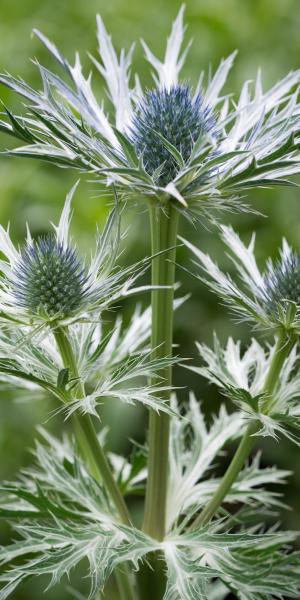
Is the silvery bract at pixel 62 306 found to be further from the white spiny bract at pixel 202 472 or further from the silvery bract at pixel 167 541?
the white spiny bract at pixel 202 472

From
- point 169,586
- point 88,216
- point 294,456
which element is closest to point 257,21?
point 88,216

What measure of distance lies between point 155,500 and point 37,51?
154 cm

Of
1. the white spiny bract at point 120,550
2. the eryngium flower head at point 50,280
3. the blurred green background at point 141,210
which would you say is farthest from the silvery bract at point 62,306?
the blurred green background at point 141,210

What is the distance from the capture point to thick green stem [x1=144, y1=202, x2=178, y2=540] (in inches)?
24.6

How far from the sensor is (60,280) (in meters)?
0.62

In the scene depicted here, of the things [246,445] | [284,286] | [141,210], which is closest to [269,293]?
[284,286]

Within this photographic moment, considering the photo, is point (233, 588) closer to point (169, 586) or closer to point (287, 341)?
point (169, 586)

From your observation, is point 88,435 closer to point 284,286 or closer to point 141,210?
point 284,286

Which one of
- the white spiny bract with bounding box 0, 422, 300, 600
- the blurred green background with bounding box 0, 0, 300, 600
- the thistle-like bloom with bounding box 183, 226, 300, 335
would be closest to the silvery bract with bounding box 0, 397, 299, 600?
the white spiny bract with bounding box 0, 422, 300, 600

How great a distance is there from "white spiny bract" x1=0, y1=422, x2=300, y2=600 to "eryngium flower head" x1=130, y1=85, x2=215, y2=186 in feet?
0.97

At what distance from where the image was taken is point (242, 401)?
63 centimetres

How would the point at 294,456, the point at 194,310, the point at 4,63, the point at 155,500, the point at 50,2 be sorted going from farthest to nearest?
1. the point at 50,2
2. the point at 4,63
3. the point at 194,310
4. the point at 294,456
5. the point at 155,500

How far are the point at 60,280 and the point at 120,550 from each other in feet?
0.74

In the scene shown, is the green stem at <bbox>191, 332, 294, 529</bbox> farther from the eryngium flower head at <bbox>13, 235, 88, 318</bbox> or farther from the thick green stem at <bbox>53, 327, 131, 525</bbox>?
the eryngium flower head at <bbox>13, 235, 88, 318</bbox>
